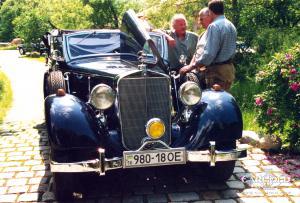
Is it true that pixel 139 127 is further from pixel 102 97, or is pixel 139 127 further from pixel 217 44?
pixel 217 44

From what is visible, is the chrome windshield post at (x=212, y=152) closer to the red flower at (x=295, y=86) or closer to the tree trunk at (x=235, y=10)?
the red flower at (x=295, y=86)

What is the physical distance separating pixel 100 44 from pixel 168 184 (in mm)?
2382

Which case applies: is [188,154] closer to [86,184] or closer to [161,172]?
[161,172]

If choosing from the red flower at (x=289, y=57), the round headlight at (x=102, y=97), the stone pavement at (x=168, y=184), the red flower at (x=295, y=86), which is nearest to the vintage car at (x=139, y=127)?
the round headlight at (x=102, y=97)

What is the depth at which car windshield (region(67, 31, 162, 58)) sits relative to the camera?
5.69m

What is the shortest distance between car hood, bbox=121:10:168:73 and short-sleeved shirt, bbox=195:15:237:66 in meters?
0.63

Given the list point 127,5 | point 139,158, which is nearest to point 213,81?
point 139,158

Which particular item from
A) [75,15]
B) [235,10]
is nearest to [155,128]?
[235,10]

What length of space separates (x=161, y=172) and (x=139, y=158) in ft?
3.76

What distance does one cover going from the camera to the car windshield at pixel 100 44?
18.7 ft

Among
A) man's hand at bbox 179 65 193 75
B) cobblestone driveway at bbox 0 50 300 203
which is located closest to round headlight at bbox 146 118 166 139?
cobblestone driveway at bbox 0 50 300 203

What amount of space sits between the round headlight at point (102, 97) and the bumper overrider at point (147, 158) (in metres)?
0.54

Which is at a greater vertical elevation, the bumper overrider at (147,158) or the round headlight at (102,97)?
the round headlight at (102,97)

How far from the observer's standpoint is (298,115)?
5535 millimetres
